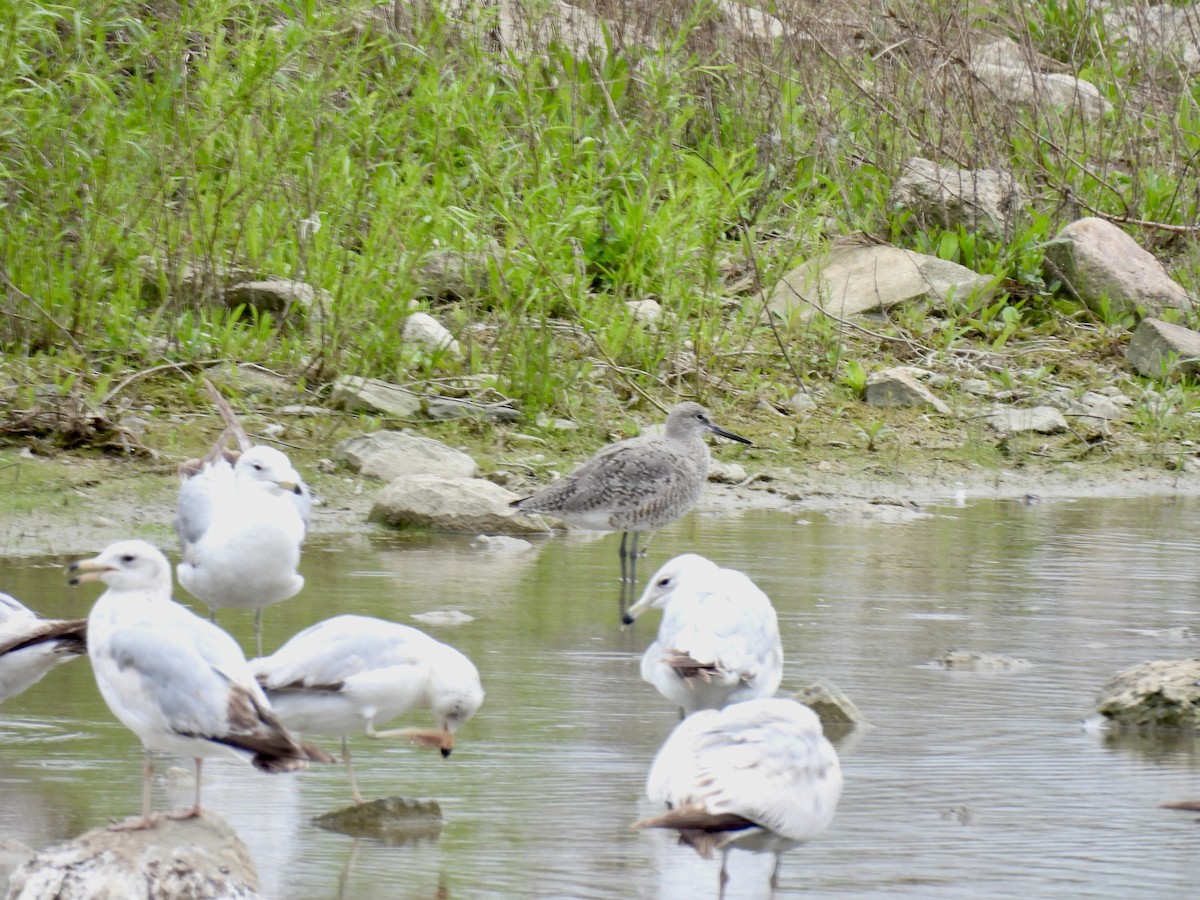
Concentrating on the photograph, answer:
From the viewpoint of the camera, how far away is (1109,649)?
619cm

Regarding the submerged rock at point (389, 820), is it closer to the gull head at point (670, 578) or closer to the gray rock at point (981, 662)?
the gull head at point (670, 578)

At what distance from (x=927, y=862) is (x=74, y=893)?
1818 mm

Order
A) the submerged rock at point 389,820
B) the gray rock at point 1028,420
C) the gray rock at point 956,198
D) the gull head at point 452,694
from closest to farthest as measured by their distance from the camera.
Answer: the submerged rock at point 389,820 < the gull head at point 452,694 < the gray rock at point 1028,420 < the gray rock at point 956,198

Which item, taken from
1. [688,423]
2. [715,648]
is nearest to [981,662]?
[715,648]

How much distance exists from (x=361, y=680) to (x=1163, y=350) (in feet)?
27.2

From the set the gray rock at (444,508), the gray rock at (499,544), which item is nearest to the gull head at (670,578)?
the gray rock at (499,544)

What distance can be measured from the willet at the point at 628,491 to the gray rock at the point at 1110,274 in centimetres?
502

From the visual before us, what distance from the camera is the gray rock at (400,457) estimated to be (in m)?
8.51

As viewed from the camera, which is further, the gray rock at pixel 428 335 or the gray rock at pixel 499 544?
the gray rock at pixel 428 335

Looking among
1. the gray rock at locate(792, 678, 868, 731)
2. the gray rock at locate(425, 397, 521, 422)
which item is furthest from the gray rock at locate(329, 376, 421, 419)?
the gray rock at locate(792, 678, 868, 731)

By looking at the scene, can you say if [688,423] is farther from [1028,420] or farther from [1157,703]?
[1157,703]

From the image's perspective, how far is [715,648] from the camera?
15.4ft

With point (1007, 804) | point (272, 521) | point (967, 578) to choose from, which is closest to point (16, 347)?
point (272, 521)

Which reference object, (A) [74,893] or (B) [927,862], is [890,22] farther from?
(A) [74,893]
